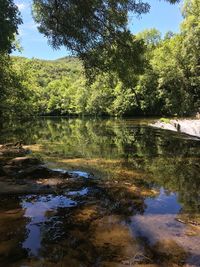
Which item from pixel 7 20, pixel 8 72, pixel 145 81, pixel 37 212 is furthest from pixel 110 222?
pixel 145 81

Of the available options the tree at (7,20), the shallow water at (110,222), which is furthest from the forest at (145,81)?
the shallow water at (110,222)

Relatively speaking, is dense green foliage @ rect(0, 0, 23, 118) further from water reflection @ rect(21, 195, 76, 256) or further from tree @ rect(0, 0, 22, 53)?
water reflection @ rect(21, 195, 76, 256)

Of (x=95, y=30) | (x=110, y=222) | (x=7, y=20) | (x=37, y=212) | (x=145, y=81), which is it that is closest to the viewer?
(x=110, y=222)

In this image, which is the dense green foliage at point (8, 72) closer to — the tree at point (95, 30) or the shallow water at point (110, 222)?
the tree at point (95, 30)

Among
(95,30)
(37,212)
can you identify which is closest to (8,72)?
(95,30)

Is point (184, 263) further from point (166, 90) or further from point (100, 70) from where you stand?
point (166, 90)

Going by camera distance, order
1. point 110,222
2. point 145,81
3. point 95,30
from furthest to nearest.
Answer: point 145,81, point 95,30, point 110,222

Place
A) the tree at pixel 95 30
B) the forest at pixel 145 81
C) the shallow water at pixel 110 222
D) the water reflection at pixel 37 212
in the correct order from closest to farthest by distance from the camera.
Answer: the shallow water at pixel 110 222
the water reflection at pixel 37 212
the tree at pixel 95 30
the forest at pixel 145 81

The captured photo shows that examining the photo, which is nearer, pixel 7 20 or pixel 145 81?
pixel 7 20

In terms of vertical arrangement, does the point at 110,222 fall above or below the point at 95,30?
below

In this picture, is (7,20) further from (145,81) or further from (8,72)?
(145,81)

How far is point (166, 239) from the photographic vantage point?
7.08 meters

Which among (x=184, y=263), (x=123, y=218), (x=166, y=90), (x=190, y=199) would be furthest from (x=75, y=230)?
(x=166, y=90)

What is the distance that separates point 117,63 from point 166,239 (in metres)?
9.32
